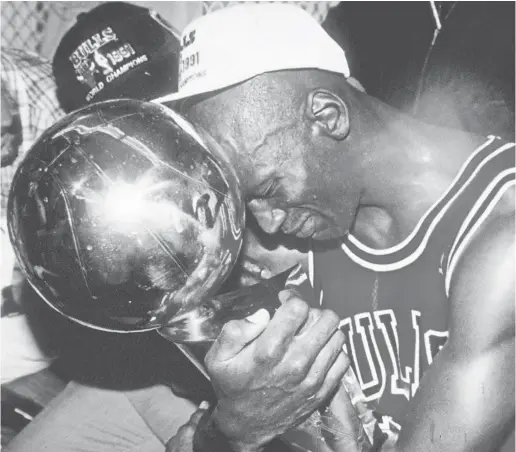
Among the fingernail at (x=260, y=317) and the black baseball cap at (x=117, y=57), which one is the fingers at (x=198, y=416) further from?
the black baseball cap at (x=117, y=57)

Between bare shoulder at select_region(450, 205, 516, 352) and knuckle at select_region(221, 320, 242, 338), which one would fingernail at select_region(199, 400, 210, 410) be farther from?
bare shoulder at select_region(450, 205, 516, 352)

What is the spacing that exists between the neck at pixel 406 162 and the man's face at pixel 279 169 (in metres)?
0.13

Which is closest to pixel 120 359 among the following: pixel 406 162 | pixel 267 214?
pixel 267 214

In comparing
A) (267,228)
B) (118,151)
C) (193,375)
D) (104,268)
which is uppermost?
(118,151)

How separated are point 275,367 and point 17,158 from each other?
2065 millimetres

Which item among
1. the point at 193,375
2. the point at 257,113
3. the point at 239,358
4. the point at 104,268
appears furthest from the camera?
the point at 193,375

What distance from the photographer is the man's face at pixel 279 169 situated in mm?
1536

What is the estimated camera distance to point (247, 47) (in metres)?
1.50

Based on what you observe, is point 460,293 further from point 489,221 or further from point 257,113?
point 257,113

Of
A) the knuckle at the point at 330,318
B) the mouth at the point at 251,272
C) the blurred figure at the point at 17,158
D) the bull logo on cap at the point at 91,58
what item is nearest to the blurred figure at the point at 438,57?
the mouth at the point at 251,272

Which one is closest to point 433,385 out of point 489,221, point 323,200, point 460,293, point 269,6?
point 460,293

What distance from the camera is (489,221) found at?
4.57 ft

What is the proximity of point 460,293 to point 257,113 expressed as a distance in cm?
73

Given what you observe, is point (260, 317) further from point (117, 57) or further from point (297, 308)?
point (117, 57)
